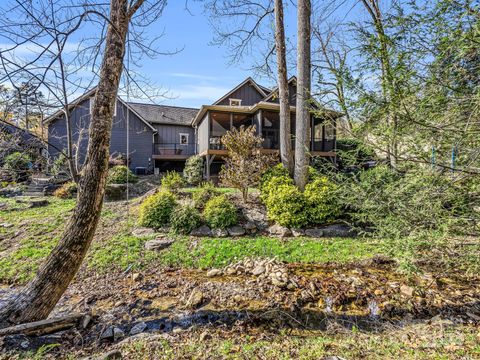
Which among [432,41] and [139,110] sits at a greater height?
[139,110]

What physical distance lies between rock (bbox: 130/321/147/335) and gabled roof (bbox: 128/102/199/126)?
17669 millimetres

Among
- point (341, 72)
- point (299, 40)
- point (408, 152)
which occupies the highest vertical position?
point (299, 40)

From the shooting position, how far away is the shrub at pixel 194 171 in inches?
556

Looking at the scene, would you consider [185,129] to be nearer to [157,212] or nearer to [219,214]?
[157,212]

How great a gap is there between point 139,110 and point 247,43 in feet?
40.6

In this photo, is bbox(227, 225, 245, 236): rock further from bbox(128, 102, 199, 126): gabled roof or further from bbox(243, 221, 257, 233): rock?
bbox(128, 102, 199, 126): gabled roof

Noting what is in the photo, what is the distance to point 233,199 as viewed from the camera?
29.4 ft

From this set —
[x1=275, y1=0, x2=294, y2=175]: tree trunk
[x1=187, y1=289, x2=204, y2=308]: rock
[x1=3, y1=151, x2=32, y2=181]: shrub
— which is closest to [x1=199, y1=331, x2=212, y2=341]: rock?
[x1=187, y1=289, x2=204, y2=308]: rock

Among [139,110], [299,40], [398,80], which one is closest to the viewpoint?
[398,80]

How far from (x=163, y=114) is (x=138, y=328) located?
62.6 ft

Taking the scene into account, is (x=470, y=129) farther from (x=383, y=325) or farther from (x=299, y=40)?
(x=299, y=40)

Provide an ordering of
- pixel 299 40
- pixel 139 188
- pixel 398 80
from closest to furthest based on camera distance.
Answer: pixel 398 80, pixel 299 40, pixel 139 188

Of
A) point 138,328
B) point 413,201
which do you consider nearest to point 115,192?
point 138,328

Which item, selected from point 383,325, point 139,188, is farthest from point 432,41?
point 139,188
